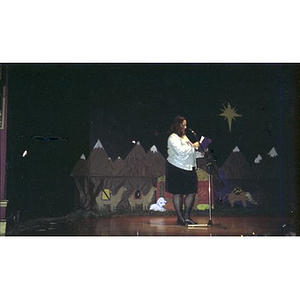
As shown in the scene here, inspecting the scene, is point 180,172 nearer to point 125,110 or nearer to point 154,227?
point 154,227

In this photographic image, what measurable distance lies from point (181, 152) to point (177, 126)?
0.25 meters

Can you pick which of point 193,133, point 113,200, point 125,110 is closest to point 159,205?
point 113,200

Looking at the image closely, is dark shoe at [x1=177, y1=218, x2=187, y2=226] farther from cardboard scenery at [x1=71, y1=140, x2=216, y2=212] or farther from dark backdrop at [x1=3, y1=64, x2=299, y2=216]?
dark backdrop at [x1=3, y1=64, x2=299, y2=216]

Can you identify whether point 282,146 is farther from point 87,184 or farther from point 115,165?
point 87,184

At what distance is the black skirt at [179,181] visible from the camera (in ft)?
14.4

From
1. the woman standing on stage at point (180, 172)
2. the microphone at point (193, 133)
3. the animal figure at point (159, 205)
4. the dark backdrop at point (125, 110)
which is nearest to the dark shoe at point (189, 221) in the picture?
the woman standing on stage at point (180, 172)

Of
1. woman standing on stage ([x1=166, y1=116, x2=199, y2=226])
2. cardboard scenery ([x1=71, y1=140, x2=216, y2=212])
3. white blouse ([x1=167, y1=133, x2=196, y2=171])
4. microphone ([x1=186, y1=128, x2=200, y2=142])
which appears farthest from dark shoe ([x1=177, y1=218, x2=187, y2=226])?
microphone ([x1=186, y1=128, x2=200, y2=142])

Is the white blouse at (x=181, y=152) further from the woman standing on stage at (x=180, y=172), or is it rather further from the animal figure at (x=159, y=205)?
the animal figure at (x=159, y=205)

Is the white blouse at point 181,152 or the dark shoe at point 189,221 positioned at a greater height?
the white blouse at point 181,152

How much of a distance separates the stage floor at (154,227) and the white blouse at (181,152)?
498 mm

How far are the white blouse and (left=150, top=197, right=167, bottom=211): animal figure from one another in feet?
1.15

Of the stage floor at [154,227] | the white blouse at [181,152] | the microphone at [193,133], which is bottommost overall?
the stage floor at [154,227]

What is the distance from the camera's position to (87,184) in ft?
14.3

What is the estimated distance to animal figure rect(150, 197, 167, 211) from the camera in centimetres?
438
